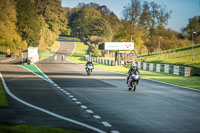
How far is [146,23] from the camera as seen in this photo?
123 meters

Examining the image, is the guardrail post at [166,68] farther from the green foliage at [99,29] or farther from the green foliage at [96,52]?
the green foliage at [99,29]

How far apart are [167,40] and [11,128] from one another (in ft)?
364

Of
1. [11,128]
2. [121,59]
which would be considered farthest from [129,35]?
[11,128]

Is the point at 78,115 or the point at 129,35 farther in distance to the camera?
the point at 129,35

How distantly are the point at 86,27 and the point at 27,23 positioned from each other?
75.5m

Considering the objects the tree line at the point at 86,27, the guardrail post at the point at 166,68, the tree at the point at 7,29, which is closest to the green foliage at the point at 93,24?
the tree line at the point at 86,27

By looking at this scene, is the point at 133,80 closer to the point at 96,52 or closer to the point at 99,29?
the point at 96,52

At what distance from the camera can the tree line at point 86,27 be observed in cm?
6718

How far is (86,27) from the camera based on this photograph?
162 meters

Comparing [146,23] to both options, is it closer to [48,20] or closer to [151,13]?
[151,13]

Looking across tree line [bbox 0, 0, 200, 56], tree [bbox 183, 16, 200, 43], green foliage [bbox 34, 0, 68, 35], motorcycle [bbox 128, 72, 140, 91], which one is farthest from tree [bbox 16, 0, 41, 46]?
motorcycle [bbox 128, 72, 140, 91]

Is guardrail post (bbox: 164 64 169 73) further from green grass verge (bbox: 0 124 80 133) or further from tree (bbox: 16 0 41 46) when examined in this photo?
tree (bbox: 16 0 41 46)

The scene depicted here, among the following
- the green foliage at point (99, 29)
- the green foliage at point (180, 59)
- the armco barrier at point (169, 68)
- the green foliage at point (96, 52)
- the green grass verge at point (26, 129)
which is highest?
the green foliage at point (99, 29)

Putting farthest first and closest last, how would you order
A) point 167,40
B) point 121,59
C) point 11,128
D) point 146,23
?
point 146,23
point 167,40
point 121,59
point 11,128
